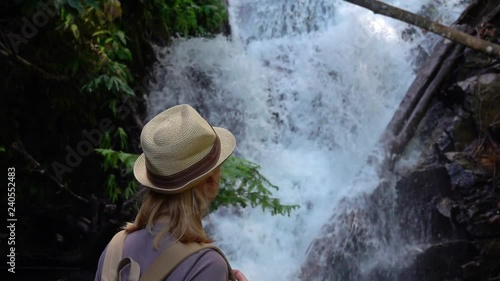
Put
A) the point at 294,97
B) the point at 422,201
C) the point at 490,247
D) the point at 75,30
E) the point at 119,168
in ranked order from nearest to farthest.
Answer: the point at 75,30 → the point at 119,168 → the point at 490,247 → the point at 422,201 → the point at 294,97

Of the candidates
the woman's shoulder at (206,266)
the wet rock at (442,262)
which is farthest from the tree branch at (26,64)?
the wet rock at (442,262)

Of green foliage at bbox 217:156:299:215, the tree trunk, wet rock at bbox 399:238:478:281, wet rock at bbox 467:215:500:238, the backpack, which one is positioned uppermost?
the backpack

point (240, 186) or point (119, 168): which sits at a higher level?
point (240, 186)

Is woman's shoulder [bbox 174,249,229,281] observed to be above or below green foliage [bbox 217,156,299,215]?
above

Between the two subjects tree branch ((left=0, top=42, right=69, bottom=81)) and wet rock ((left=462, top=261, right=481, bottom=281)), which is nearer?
tree branch ((left=0, top=42, right=69, bottom=81))

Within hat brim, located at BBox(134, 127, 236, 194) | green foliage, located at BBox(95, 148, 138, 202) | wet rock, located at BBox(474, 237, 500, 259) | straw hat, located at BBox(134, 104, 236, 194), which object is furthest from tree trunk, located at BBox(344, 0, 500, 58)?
straw hat, located at BBox(134, 104, 236, 194)

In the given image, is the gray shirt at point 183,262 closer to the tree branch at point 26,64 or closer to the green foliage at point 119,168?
the green foliage at point 119,168

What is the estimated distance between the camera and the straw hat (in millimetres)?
1728

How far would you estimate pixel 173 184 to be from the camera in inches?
67.8

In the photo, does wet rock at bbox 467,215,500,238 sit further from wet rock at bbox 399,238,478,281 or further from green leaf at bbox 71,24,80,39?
green leaf at bbox 71,24,80,39

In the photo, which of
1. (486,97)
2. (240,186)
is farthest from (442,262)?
(240,186)

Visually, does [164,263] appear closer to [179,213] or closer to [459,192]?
[179,213]

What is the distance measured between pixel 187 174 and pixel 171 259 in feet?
0.78

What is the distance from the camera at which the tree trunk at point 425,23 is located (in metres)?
5.20
